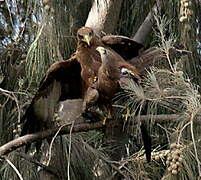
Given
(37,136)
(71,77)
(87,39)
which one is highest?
(87,39)

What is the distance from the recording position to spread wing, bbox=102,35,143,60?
1.79m

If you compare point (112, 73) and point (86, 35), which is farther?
point (86, 35)

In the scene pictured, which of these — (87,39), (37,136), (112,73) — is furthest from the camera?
(87,39)

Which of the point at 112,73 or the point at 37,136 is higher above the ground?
the point at 112,73

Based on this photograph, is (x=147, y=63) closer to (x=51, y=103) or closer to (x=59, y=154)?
(x=51, y=103)

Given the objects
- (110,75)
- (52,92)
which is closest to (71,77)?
(52,92)

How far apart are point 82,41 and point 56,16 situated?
17 centimetres

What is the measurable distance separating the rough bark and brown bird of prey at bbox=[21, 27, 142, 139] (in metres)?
0.23

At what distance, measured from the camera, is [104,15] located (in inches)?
80.2

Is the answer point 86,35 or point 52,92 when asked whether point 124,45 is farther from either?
point 52,92

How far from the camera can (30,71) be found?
7.36 feet

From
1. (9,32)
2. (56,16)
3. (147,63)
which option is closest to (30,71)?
(9,32)

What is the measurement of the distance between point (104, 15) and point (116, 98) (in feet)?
1.68

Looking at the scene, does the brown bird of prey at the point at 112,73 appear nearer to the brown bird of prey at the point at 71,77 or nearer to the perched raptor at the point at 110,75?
the perched raptor at the point at 110,75
